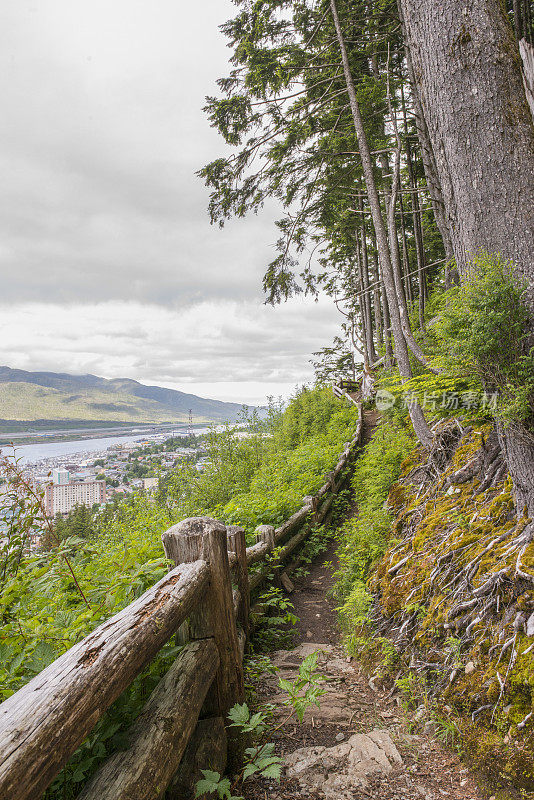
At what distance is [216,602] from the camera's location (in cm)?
259

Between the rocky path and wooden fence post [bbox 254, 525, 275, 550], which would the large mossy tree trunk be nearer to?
the rocky path

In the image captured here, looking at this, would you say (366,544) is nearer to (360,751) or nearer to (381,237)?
(360,751)

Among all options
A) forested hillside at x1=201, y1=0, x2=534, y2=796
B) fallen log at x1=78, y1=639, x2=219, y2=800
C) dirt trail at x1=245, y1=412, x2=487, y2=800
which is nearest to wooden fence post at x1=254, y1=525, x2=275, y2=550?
forested hillside at x1=201, y1=0, x2=534, y2=796

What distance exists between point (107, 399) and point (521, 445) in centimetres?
19352

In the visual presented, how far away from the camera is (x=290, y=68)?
26.1 ft

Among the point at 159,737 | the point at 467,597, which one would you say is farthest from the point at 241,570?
the point at 159,737

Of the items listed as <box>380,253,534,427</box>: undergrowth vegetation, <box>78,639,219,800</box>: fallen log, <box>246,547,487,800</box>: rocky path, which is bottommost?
<box>246,547,487,800</box>: rocky path

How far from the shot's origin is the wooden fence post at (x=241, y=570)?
12.9ft

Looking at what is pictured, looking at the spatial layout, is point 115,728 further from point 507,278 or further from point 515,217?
point 515,217

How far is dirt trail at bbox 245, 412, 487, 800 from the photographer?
218cm

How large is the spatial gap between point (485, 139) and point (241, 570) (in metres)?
4.05

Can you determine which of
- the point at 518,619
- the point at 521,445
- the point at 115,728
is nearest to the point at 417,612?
the point at 518,619

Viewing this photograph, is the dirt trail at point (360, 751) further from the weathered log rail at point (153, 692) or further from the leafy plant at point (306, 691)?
the weathered log rail at point (153, 692)

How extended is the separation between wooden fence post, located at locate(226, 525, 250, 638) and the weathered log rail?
3.91ft
